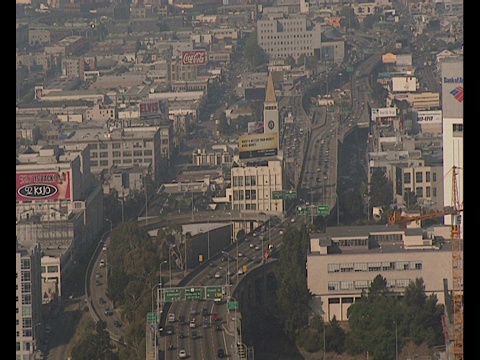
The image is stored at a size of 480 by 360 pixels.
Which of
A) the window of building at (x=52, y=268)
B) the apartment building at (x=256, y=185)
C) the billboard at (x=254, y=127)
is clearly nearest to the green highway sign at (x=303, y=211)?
the apartment building at (x=256, y=185)

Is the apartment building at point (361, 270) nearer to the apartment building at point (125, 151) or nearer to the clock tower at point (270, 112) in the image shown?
the clock tower at point (270, 112)

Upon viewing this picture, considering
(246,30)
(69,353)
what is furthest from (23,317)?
(246,30)

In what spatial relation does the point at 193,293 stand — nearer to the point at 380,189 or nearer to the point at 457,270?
the point at 457,270

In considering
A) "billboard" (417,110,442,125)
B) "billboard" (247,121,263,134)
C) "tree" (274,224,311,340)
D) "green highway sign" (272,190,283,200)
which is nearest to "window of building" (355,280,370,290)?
"tree" (274,224,311,340)

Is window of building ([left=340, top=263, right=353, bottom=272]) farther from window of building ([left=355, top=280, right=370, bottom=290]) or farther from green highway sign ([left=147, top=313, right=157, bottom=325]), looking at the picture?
green highway sign ([left=147, top=313, right=157, bottom=325])

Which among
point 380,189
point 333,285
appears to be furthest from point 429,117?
point 333,285
